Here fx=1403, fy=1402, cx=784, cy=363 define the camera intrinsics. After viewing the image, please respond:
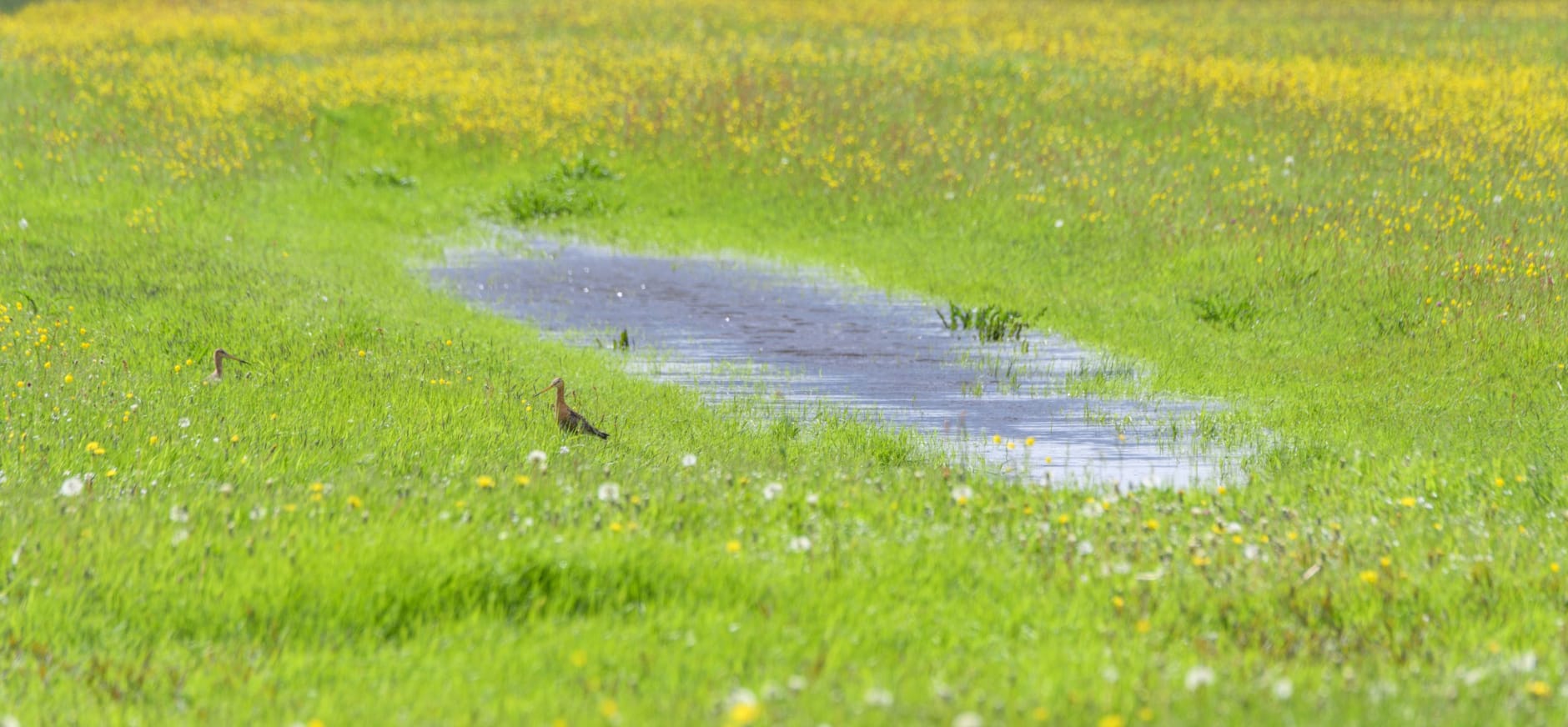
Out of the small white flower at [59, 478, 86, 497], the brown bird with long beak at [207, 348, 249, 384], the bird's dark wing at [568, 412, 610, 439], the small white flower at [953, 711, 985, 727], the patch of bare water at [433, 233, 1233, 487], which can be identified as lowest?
the patch of bare water at [433, 233, 1233, 487]

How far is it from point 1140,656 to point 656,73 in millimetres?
23699

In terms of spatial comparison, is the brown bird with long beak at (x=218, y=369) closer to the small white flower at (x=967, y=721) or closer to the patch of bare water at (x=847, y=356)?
the patch of bare water at (x=847, y=356)

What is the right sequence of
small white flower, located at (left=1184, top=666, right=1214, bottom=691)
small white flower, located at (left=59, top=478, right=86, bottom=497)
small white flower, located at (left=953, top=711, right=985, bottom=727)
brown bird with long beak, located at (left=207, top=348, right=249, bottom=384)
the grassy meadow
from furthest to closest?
brown bird with long beak, located at (left=207, top=348, right=249, bottom=384) → small white flower, located at (left=59, top=478, right=86, bottom=497) → the grassy meadow → small white flower, located at (left=1184, top=666, right=1214, bottom=691) → small white flower, located at (left=953, top=711, right=985, bottom=727)

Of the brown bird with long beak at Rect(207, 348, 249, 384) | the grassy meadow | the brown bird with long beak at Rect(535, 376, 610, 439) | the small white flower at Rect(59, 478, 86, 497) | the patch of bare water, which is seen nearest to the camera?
the grassy meadow

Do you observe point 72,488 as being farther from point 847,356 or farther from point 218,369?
point 847,356

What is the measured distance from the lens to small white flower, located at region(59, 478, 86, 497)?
702 centimetres

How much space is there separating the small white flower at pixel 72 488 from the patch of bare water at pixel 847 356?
5.27m

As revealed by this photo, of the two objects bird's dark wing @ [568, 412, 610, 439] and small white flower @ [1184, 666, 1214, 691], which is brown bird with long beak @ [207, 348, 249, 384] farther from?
small white flower @ [1184, 666, 1214, 691]

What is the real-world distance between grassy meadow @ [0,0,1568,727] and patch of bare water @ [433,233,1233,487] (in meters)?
0.59

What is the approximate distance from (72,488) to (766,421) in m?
5.01

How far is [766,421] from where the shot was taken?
1070cm

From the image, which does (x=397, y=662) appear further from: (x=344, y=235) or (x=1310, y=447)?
(x=344, y=235)

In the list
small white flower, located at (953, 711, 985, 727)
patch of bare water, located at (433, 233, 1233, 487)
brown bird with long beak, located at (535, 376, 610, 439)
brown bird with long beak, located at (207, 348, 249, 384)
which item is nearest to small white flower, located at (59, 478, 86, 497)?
brown bird with long beak, located at (535, 376, 610, 439)

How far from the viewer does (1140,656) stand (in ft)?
17.9
